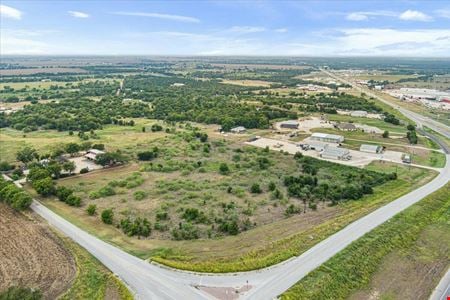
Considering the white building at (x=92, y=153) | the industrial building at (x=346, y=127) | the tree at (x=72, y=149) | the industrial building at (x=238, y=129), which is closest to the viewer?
the white building at (x=92, y=153)

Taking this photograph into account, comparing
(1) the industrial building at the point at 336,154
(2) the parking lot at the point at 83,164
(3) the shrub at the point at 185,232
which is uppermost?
(1) the industrial building at the point at 336,154

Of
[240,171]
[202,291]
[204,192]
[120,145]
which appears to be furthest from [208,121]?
[202,291]

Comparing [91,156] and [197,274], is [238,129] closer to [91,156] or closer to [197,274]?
[91,156]

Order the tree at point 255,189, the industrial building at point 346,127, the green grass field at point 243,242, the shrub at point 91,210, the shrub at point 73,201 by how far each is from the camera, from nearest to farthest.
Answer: the green grass field at point 243,242 → the shrub at point 91,210 → the shrub at point 73,201 → the tree at point 255,189 → the industrial building at point 346,127

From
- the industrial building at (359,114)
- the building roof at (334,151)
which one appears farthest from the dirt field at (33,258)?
the industrial building at (359,114)

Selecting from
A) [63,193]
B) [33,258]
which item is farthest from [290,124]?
[33,258]

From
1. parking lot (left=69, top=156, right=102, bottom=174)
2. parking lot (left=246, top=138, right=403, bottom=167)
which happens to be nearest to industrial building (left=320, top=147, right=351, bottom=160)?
parking lot (left=246, top=138, right=403, bottom=167)

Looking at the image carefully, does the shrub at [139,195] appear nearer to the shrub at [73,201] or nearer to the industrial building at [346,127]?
the shrub at [73,201]

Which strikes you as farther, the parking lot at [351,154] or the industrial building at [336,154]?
the industrial building at [336,154]
